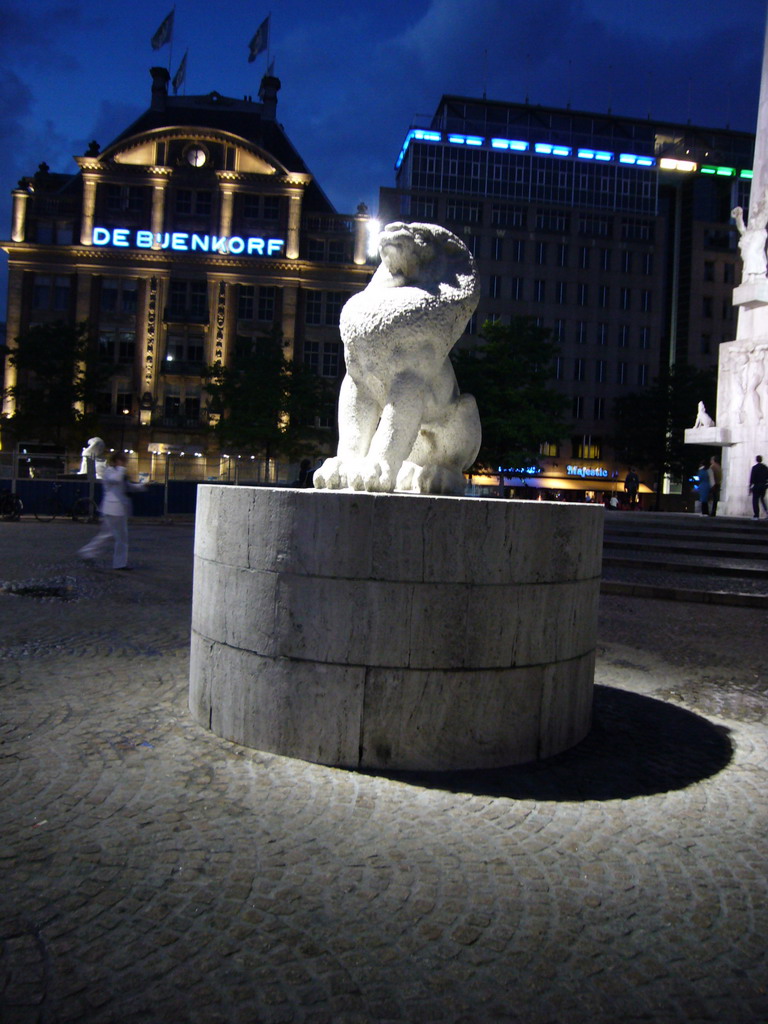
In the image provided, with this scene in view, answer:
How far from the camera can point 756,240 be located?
73.9 ft

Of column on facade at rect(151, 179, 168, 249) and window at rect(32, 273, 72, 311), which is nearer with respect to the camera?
column on facade at rect(151, 179, 168, 249)

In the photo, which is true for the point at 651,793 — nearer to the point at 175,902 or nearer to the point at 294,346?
the point at 175,902

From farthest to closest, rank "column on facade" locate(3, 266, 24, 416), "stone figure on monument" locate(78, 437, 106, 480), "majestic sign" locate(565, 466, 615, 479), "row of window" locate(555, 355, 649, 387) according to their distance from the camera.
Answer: "row of window" locate(555, 355, 649, 387) < "majestic sign" locate(565, 466, 615, 479) < "column on facade" locate(3, 266, 24, 416) < "stone figure on monument" locate(78, 437, 106, 480)

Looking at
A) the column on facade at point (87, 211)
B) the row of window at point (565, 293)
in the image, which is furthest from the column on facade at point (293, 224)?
the row of window at point (565, 293)

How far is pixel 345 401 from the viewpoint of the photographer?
16.5ft

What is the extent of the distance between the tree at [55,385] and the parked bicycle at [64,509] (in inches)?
1027

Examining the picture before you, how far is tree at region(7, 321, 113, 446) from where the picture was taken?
148ft

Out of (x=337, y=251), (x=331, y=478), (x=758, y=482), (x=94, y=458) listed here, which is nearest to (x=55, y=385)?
(x=337, y=251)

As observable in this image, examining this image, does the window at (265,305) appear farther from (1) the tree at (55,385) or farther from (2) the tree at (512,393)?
(2) the tree at (512,393)

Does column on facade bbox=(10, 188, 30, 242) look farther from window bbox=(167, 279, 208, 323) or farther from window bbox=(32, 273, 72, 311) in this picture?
window bbox=(167, 279, 208, 323)

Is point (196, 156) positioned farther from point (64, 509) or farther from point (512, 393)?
point (64, 509)

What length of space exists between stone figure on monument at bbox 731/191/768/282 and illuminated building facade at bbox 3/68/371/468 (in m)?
30.9

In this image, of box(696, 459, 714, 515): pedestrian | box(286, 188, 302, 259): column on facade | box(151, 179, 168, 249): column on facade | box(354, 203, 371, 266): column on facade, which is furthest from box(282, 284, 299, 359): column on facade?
box(696, 459, 714, 515): pedestrian

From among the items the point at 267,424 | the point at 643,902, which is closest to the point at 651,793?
the point at 643,902
